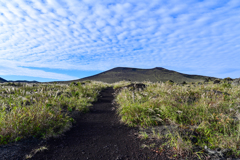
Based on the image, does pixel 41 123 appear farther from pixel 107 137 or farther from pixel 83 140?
pixel 107 137

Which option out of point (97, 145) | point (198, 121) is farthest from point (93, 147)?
point (198, 121)

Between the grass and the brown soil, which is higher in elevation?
the grass

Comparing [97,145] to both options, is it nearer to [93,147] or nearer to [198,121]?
[93,147]

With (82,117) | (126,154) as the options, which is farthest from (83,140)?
(82,117)

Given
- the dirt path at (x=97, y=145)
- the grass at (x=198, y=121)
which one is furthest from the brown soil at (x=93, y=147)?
the grass at (x=198, y=121)

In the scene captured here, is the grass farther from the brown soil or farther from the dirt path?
the dirt path

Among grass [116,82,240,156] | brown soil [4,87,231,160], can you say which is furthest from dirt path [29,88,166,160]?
grass [116,82,240,156]

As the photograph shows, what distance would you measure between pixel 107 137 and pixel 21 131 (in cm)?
231

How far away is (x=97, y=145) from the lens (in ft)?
11.5

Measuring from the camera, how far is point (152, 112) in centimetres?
485

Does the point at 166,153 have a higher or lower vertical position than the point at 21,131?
lower

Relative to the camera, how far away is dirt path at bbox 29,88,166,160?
3041mm

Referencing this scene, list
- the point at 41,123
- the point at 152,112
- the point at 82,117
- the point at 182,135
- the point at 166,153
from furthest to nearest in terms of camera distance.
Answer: the point at 82,117
the point at 152,112
the point at 41,123
the point at 182,135
the point at 166,153

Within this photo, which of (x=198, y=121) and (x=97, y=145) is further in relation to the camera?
(x=198, y=121)
